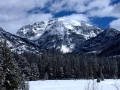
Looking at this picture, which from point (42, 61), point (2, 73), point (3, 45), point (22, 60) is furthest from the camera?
point (42, 61)

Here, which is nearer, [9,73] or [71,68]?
[9,73]

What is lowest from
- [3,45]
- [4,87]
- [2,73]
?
[4,87]

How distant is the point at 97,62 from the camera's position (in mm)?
129125

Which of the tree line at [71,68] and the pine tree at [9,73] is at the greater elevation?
the tree line at [71,68]

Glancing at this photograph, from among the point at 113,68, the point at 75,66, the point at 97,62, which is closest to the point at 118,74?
the point at 113,68

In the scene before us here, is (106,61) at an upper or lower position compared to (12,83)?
upper

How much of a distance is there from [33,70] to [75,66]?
116 feet

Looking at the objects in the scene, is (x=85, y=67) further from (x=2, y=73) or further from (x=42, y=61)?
(x=2, y=73)

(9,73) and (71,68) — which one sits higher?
(71,68)

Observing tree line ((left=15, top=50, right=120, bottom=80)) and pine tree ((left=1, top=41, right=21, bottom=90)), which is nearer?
pine tree ((left=1, top=41, right=21, bottom=90))

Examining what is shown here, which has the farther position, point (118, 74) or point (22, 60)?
point (118, 74)

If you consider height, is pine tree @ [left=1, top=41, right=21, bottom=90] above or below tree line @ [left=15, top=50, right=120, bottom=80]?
below

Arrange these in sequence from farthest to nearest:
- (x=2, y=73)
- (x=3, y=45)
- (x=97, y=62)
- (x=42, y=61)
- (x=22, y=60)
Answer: (x=97, y=62), (x=42, y=61), (x=22, y=60), (x=3, y=45), (x=2, y=73)

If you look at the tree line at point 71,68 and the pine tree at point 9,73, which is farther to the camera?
the tree line at point 71,68
